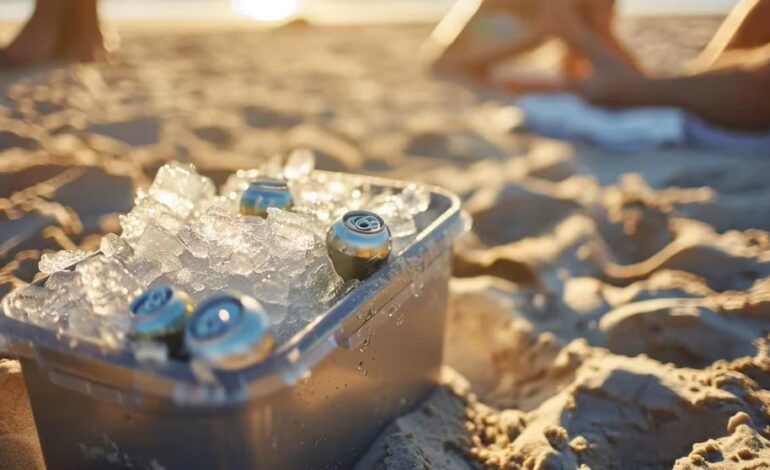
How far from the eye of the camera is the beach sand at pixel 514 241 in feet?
5.10

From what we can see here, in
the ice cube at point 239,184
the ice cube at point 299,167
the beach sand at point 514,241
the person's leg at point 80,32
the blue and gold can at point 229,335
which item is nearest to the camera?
the blue and gold can at point 229,335

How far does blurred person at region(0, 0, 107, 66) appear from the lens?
13.6 feet

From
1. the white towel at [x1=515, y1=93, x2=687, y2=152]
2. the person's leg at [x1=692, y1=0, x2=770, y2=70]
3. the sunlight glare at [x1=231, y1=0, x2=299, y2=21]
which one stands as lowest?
the sunlight glare at [x1=231, y1=0, x2=299, y2=21]

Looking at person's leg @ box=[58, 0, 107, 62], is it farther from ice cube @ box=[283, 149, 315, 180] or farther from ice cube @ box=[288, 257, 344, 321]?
ice cube @ box=[288, 257, 344, 321]

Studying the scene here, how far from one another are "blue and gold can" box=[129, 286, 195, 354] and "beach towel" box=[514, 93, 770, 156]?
316cm

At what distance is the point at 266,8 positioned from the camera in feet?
33.5

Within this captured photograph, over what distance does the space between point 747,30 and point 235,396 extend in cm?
409

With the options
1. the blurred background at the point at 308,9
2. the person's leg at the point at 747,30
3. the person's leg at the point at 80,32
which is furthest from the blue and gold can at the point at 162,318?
the blurred background at the point at 308,9

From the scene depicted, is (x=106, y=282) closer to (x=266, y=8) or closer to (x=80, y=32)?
(x=80, y=32)

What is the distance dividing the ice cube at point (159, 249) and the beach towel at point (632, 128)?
2961mm

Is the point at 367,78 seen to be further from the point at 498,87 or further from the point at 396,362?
the point at 396,362

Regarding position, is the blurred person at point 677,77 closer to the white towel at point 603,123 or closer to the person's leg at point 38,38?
the white towel at point 603,123

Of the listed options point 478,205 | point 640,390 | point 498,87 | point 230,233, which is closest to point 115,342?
point 230,233

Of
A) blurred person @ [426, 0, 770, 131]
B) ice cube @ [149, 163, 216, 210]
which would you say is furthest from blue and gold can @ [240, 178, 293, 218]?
blurred person @ [426, 0, 770, 131]
